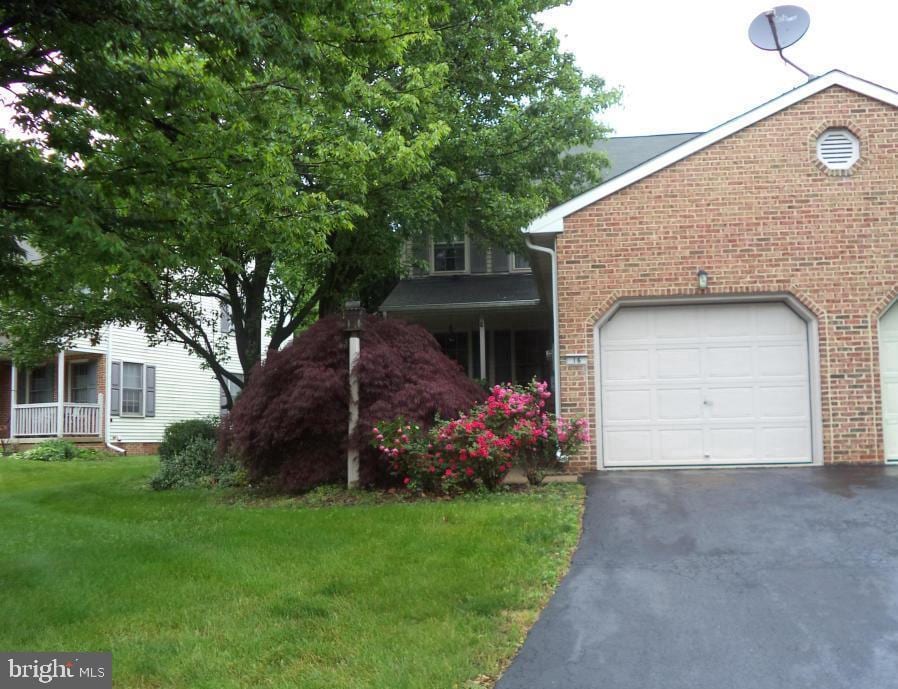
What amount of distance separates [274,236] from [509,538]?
3961mm

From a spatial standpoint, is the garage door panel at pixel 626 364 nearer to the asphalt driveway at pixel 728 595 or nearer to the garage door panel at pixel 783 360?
the garage door panel at pixel 783 360

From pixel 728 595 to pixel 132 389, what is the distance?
2127 centimetres

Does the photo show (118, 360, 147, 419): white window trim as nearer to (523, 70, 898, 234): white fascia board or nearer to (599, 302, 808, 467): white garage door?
(523, 70, 898, 234): white fascia board

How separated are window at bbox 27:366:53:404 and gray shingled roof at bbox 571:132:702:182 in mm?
16276

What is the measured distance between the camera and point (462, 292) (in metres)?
17.0

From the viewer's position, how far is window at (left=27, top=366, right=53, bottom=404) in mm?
23859

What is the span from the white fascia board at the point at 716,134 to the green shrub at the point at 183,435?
6878 millimetres

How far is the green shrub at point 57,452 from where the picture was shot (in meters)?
19.4

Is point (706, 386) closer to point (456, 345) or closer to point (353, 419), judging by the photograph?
point (353, 419)

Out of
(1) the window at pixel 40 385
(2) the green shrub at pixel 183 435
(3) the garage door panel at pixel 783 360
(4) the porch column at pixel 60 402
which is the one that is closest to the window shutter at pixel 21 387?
(1) the window at pixel 40 385

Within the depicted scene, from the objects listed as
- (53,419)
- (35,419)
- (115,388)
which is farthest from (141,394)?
(35,419)

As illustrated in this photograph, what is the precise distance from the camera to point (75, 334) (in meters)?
15.2

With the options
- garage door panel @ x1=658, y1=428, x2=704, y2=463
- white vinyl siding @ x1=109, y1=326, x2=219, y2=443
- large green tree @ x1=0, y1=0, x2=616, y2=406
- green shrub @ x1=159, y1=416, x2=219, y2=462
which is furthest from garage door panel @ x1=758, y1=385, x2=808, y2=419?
white vinyl siding @ x1=109, y1=326, x2=219, y2=443

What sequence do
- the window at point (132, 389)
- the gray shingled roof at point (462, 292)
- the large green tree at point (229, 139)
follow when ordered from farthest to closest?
the window at point (132, 389)
the gray shingled roof at point (462, 292)
the large green tree at point (229, 139)
